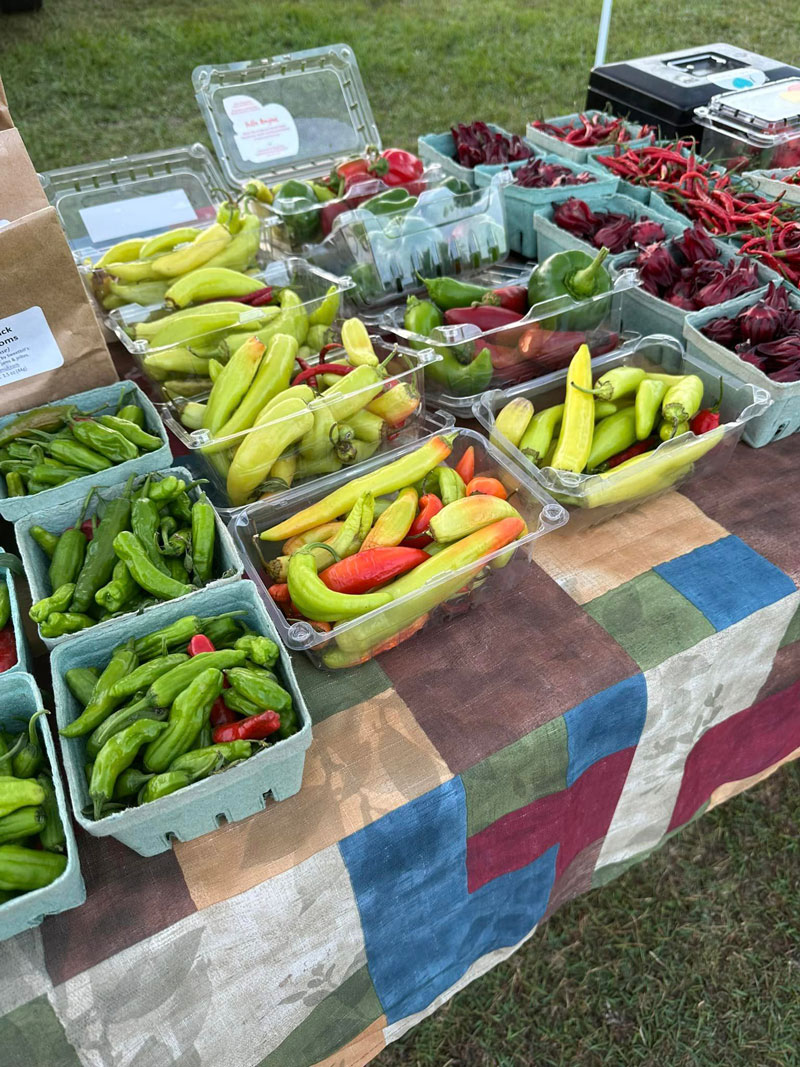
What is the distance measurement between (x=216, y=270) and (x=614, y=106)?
1929 mm

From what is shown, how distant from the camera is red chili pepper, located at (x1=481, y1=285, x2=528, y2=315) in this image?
1.76 metres

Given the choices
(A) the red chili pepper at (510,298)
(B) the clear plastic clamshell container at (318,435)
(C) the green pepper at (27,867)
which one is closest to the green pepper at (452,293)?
(A) the red chili pepper at (510,298)

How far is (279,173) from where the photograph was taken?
2.66 m

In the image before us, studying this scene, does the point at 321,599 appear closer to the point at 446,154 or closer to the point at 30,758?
the point at 30,758

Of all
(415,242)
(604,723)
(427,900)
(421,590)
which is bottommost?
(427,900)

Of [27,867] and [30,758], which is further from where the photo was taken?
[30,758]

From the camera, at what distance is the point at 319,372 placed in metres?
1.55

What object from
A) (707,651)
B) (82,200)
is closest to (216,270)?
(82,200)

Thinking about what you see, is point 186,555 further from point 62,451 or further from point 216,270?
point 216,270

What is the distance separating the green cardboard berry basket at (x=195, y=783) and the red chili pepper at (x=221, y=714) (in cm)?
9

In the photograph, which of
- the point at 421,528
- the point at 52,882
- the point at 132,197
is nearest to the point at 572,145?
the point at 132,197

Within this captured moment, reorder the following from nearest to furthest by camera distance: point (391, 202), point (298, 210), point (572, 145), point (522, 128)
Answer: point (391, 202), point (298, 210), point (572, 145), point (522, 128)

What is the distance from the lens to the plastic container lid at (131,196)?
7.69 ft

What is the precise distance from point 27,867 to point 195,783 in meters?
0.20
